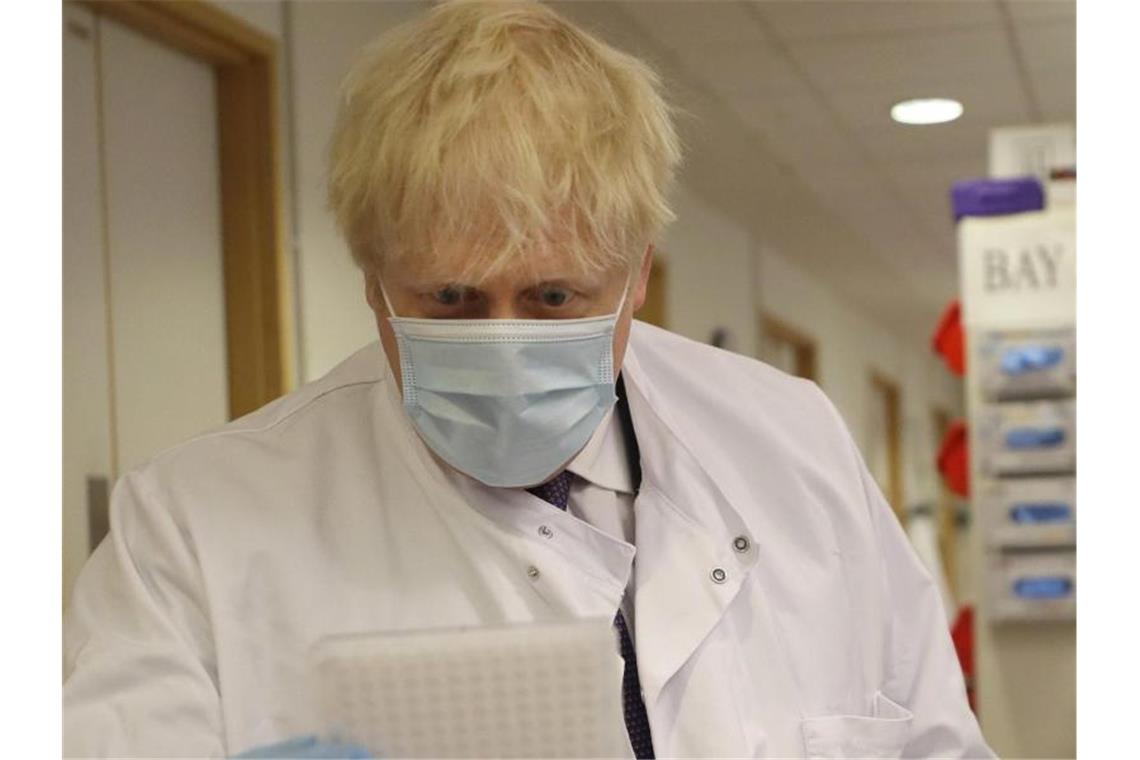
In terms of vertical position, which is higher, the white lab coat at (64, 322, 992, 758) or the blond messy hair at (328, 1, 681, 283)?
the blond messy hair at (328, 1, 681, 283)

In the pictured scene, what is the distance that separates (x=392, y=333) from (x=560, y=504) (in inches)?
8.1

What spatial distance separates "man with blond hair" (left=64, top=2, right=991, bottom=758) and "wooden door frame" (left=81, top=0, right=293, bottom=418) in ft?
3.02

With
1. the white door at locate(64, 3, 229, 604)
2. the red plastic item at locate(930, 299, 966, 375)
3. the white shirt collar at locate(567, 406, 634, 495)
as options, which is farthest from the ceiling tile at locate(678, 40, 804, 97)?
the red plastic item at locate(930, 299, 966, 375)

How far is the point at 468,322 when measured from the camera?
106 centimetres

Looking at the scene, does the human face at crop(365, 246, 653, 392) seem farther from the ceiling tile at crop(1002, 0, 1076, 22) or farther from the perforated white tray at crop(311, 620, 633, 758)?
the ceiling tile at crop(1002, 0, 1076, 22)

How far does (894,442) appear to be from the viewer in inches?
377

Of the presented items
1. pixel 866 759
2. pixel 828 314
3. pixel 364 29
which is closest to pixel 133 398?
pixel 364 29

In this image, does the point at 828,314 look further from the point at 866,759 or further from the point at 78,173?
the point at 866,759

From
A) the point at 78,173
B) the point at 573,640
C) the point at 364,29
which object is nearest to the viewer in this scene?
the point at 573,640

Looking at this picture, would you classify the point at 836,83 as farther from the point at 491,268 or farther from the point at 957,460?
the point at 491,268

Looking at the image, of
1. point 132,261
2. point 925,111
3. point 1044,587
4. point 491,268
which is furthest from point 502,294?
point 1044,587

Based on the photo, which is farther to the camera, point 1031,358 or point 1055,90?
point 1031,358

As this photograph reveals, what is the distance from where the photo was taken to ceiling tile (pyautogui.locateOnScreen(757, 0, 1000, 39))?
2.06 m

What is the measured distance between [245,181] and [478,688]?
1453mm
